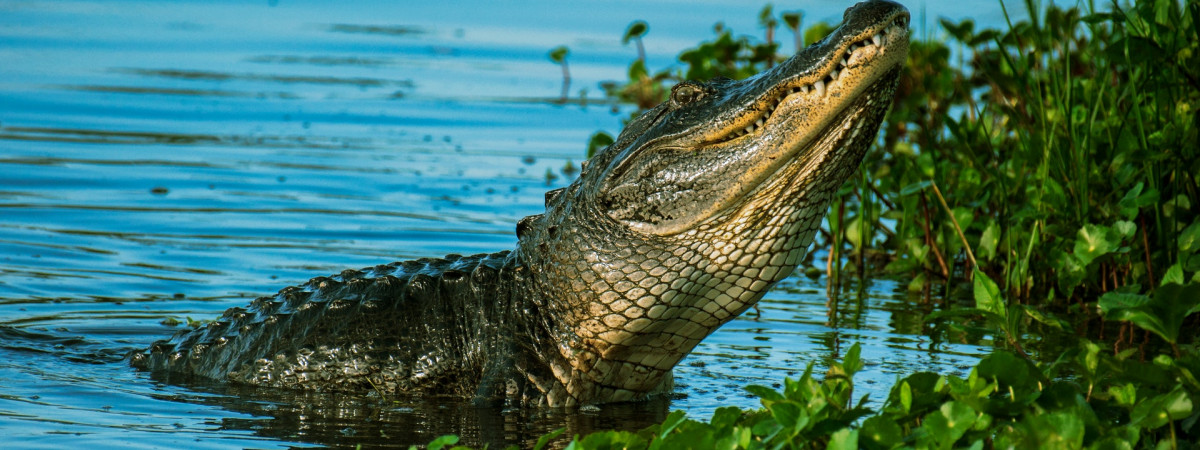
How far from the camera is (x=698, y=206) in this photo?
395cm

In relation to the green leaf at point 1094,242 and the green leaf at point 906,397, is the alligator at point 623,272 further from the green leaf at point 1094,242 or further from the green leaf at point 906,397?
the green leaf at point 1094,242

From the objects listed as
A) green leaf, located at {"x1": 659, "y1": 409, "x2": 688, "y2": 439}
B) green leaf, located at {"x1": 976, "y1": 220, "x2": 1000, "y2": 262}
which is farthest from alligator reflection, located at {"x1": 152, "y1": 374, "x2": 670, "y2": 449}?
green leaf, located at {"x1": 976, "y1": 220, "x2": 1000, "y2": 262}

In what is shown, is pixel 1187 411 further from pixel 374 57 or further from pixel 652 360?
pixel 374 57

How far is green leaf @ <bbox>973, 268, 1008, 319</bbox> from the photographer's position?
3.45 m

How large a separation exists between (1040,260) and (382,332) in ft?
9.63

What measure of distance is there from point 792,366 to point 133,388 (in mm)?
2334

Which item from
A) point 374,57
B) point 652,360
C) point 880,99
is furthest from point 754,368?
point 374,57

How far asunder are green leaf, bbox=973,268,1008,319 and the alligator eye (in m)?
1.04

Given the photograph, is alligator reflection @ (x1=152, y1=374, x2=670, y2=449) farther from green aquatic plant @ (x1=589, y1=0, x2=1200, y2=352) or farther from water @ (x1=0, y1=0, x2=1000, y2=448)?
green aquatic plant @ (x1=589, y1=0, x2=1200, y2=352)

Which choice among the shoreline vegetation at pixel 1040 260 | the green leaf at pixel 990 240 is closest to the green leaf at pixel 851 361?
the shoreline vegetation at pixel 1040 260

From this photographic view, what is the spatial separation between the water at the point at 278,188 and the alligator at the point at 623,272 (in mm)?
141

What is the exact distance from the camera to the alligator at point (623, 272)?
12.4 feet

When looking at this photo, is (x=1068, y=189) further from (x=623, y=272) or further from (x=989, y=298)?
(x=623, y=272)

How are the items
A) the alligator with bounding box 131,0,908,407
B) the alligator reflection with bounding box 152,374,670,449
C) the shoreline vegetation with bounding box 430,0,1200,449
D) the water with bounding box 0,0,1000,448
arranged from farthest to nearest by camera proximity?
the water with bounding box 0,0,1000,448, the alligator reflection with bounding box 152,374,670,449, the alligator with bounding box 131,0,908,407, the shoreline vegetation with bounding box 430,0,1200,449
